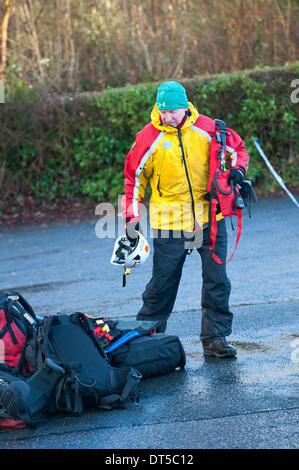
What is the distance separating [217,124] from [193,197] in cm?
55

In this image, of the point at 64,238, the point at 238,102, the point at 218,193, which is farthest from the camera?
the point at 238,102

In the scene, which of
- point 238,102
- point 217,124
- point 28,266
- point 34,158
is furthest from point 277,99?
point 217,124

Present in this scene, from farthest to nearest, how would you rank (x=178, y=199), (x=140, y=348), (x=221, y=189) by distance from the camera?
(x=178, y=199), (x=221, y=189), (x=140, y=348)

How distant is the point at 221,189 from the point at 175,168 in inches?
14.9

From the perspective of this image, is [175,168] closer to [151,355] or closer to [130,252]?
[130,252]

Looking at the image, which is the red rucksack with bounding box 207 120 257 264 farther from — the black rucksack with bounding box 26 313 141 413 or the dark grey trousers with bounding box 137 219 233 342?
the black rucksack with bounding box 26 313 141 413

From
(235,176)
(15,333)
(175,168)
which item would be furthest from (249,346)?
(15,333)

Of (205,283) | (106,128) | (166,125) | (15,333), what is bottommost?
(15,333)

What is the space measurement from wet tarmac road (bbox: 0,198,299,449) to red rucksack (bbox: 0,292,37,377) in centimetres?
41

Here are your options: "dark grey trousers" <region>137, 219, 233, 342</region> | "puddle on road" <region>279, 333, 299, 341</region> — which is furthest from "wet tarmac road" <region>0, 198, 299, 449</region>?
"dark grey trousers" <region>137, 219, 233, 342</region>

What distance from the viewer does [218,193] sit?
5.36m

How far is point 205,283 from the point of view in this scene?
5.64 meters

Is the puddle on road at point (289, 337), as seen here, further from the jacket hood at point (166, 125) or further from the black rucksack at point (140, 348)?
the jacket hood at point (166, 125)
